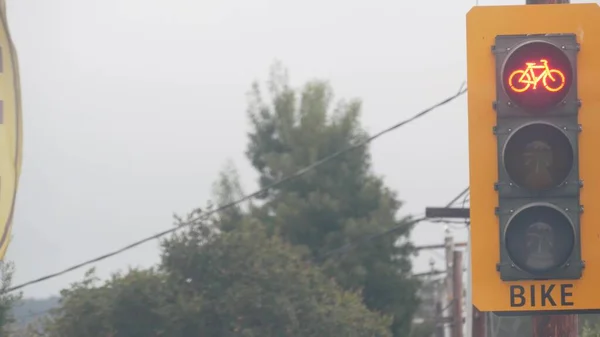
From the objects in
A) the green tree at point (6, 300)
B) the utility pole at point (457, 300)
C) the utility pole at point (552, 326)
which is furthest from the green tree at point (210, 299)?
the utility pole at point (457, 300)

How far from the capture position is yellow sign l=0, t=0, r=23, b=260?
11.8 meters

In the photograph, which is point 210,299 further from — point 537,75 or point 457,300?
point 457,300

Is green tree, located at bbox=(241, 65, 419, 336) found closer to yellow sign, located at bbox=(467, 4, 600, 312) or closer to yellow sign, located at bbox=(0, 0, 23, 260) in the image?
yellow sign, located at bbox=(0, 0, 23, 260)

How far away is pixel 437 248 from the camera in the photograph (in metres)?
36.8

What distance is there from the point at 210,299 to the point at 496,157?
11689 millimetres

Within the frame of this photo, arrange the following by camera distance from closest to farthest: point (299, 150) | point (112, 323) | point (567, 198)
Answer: point (567, 198), point (112, 323), point (299, 150)

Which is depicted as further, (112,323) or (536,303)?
(112,323)

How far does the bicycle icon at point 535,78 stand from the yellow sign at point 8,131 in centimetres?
706

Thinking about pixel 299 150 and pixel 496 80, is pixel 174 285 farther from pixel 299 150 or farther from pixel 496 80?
pixel 299 150

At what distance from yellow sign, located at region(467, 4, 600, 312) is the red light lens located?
17mm

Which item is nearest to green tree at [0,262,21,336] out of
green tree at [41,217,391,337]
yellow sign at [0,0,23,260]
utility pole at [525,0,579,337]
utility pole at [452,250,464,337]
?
yellow sign at [0,0,23,260]

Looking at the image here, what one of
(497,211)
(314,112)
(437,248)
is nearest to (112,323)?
(497,211)

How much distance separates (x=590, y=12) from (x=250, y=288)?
11.6m

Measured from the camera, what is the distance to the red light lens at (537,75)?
20.2ft
